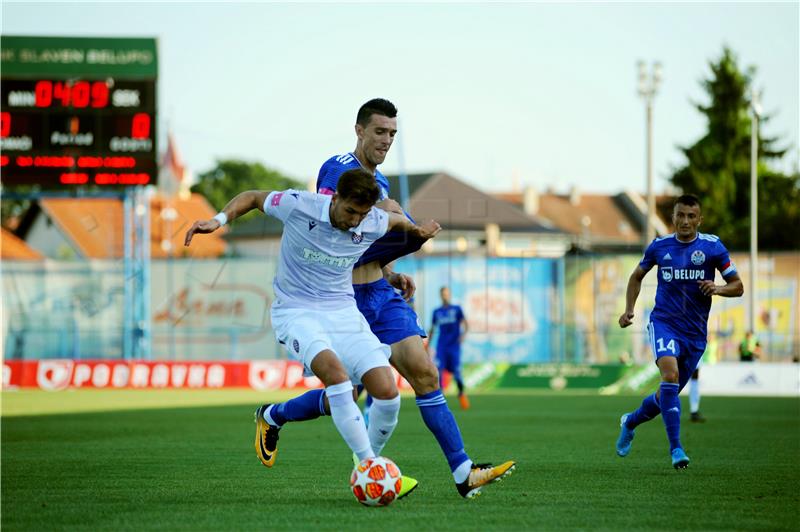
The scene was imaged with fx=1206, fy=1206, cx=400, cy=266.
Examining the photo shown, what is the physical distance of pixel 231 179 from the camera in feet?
308

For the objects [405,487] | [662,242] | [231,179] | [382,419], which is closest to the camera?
[405,487]

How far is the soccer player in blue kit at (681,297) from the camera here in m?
12.1

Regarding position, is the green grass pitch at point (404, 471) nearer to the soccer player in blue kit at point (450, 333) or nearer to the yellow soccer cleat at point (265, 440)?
the yellow soccer cleat at point (265, 440)

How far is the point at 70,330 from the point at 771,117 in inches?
1937

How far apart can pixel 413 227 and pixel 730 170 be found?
62776 mm

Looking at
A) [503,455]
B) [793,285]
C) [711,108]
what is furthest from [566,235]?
[503,455]

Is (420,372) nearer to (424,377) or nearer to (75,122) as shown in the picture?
(424,377)

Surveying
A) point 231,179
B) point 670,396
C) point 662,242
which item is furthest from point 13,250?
point 670,396

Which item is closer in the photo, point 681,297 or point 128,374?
point 681,297

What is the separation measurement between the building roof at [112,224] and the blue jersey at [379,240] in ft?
141

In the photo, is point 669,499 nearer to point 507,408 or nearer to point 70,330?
Result: point 507,408

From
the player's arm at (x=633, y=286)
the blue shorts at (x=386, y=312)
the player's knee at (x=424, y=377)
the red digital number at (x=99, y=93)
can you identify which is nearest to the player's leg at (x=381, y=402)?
the player's knee at (x=424, y=377)

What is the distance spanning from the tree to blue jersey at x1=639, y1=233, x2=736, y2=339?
3188 inches

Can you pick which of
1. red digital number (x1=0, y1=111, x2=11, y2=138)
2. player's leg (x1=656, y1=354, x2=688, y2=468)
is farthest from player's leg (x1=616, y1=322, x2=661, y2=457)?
red digital number (x1=0, y1=111, x2=11, y2=138)
